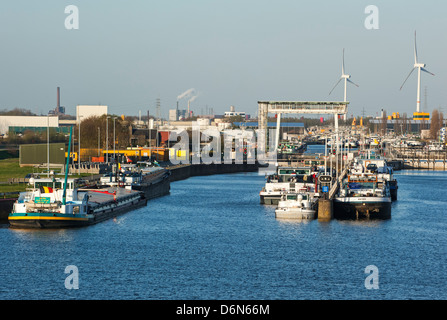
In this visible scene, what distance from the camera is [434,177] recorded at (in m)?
129

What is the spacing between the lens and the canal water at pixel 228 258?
3841 centimetres

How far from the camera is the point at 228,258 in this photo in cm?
4622

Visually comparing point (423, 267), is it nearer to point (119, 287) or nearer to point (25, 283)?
point (119, 287)

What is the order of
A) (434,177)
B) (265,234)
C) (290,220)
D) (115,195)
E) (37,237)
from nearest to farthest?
1. (37,237)
2. (265,234)
3. (290,220)
4. (115,195)
5. (434,177)

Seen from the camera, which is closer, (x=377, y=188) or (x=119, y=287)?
(x=119, y=287)

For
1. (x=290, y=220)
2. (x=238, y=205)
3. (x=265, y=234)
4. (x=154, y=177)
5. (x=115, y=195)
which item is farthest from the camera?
(x=154, y=177)

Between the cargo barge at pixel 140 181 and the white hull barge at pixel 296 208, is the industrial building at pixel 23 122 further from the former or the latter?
the white hull barge at pixel 296 208

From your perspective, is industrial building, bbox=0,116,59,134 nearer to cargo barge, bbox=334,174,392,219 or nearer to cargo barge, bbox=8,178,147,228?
cargo barge, bbox=334,174,392,219

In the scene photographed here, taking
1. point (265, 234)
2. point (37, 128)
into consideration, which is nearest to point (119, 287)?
point (265, 234)

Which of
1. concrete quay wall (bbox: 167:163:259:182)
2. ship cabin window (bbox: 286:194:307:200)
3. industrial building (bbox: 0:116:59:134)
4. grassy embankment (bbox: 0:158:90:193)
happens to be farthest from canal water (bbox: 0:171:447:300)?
industrial building (bbox: 0:116:59:134)

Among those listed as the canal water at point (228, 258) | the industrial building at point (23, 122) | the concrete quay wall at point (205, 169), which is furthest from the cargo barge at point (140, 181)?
the industrial building at point (23, 122)

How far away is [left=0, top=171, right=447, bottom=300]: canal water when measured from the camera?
3841 centimetres
